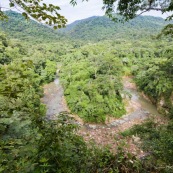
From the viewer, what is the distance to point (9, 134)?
211 cm

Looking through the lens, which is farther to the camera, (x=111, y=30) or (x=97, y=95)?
(x=111, y=30)

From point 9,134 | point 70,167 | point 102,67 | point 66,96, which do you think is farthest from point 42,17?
point 102,67

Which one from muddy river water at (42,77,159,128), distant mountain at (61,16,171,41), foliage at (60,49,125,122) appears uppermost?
distant mountain at (61,16,171,41)

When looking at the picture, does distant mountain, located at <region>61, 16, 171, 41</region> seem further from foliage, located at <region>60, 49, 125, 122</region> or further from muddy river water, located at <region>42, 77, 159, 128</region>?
muddy river water, located at <region>42, 77, 159, 128</region>

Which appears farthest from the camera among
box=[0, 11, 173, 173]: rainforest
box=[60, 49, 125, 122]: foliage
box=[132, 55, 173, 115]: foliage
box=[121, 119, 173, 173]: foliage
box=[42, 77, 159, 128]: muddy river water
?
box=[132, 55, 173, 115]: foliage

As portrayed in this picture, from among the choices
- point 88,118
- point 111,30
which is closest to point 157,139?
point 88,118

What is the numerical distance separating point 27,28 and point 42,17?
77.2m

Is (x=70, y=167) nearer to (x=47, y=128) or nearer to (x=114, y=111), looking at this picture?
(x=47, y=128)

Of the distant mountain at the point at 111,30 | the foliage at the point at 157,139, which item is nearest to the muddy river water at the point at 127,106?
the foliage at the point at 157,139

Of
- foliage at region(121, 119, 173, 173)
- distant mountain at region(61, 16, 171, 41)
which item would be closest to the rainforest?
foliage at region(121, 119, 173, 173)

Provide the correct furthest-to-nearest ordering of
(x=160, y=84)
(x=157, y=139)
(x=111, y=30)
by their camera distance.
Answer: (x=111, y=30) → (x=160, y=84) → (x=157, y=139)

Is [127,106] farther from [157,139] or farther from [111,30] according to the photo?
[111,30]

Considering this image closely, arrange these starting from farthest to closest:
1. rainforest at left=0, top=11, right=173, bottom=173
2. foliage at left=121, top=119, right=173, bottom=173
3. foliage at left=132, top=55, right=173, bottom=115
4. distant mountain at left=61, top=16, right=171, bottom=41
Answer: distant mountain at left=61, top=16, right=171, bottom=41, foliage at left=132, top=55, right=173, bottom=115, foliage at left=121, top=119, right=173, bottom=173, rainforest at left=0, top=11, right=173, bottom=173

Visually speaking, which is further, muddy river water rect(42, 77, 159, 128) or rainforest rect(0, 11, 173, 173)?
muddy river water rect(42, 77, 159, 128)
